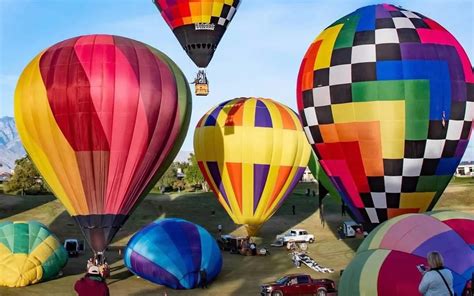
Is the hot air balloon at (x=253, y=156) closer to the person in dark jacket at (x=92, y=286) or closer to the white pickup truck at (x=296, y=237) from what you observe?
the white pickup truck at (x=296, y=237)

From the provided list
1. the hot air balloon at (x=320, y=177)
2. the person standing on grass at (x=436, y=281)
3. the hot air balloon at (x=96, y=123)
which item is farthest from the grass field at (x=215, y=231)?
the person standing on grass at (x=436, y=281)

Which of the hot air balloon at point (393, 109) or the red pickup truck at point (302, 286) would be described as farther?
the red pickup truck at point (302, 286)

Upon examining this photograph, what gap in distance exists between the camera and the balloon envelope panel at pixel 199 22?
86.7 feet

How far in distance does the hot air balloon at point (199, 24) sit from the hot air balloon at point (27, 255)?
11582mm

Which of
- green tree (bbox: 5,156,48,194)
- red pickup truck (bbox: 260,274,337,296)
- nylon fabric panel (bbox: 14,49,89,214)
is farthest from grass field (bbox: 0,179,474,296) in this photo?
green tree (bbox: 5,156,48,194)

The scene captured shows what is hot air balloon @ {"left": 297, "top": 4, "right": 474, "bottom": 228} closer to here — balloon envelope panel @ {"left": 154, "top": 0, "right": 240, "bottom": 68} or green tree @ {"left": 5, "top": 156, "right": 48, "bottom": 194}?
balloon envelope panel @ {"left": 154, "top": 0, "right": 240, "bottom": 68}

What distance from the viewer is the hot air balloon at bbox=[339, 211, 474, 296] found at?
26.8 ft

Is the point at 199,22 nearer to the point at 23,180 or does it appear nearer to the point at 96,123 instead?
the point at 96,123

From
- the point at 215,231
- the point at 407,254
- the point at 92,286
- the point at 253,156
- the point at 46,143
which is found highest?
the point at 46,143

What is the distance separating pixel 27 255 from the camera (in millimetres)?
16719

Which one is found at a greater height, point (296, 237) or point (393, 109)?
point (393, 109)

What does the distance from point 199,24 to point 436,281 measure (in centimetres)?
2248

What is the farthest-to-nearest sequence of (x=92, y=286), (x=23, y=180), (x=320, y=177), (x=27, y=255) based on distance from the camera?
A: (x=23, y=180) < (x=320, y=177) < (x=27, y=255) < (x=92, y=286)

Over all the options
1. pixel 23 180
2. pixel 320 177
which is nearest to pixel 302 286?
pixel 320 177
